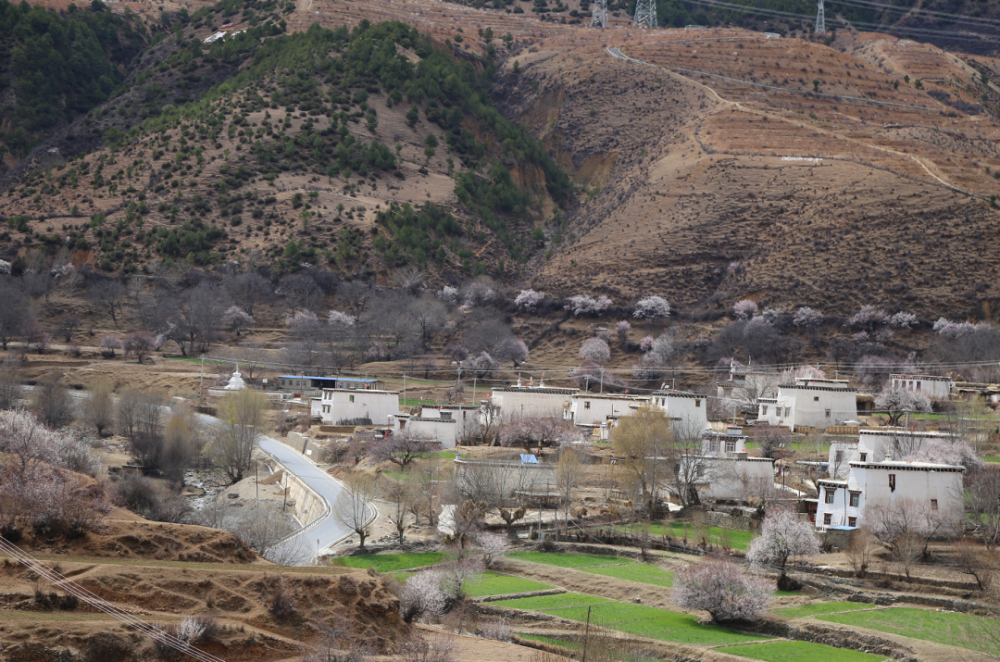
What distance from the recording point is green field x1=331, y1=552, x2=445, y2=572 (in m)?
36.7

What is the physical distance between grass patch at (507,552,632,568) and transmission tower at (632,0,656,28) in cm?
11589

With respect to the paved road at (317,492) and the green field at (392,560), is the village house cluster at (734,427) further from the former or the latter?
the green field at (392,560)

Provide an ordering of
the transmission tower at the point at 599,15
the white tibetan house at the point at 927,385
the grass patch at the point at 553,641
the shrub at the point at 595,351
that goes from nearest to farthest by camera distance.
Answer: the grass patch at the point at 553,641, the white tibetan house at the point at 927,385, the shrub at the point at 595,351, the transmission tower at the point at 599,15

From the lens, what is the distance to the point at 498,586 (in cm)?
3528

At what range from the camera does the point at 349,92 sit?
388ft

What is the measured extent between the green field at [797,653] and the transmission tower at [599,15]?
12850 cm

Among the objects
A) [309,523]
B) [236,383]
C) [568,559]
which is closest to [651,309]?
[236,383]

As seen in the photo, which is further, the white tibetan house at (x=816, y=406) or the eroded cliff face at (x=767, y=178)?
the eroded cliff face at (x=767, y=178)

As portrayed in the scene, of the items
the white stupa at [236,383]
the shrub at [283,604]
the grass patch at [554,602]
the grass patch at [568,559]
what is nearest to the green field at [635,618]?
the grass patch at [554,602]

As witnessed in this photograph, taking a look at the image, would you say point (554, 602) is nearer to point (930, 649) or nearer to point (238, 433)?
point (930, 649)

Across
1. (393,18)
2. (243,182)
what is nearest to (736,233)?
(243,182)

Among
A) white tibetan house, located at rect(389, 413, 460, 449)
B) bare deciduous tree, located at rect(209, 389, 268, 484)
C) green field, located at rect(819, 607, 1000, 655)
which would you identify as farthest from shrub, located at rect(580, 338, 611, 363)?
green field, located at rect(819, 607, 1000, 655)

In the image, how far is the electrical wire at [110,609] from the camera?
67.5 feet

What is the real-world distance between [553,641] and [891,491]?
1701 centimetres
